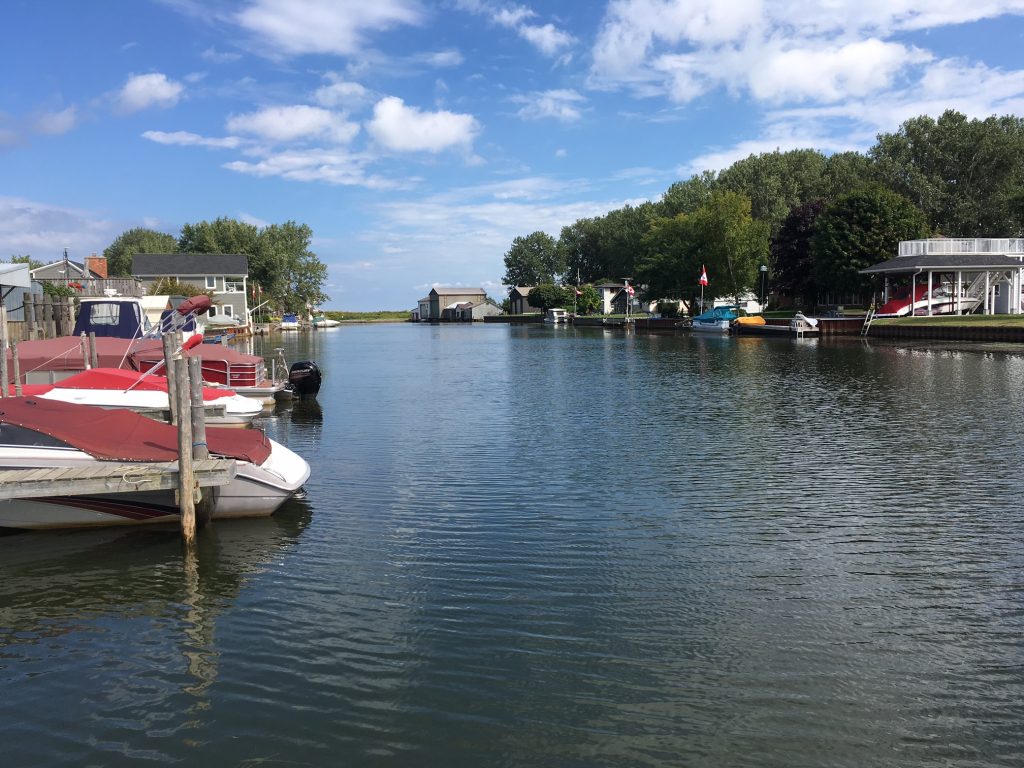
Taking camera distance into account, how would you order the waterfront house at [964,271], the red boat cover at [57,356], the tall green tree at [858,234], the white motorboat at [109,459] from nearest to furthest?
the white motorboat at [109,459], the red boat cover at [57,356], the waterfront house at [964,271], the tall green tree at [858,234]

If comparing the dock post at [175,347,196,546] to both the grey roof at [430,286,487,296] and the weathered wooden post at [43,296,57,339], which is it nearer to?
the weathered wooden post at [43,296,57,339]

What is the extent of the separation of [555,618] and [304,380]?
21.4 meters

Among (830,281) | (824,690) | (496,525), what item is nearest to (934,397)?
(496,525)

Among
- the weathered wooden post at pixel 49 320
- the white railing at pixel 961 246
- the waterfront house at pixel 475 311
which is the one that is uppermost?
the white railing at pixel 961 246

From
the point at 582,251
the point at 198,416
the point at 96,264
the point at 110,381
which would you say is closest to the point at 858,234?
the point at 110,381

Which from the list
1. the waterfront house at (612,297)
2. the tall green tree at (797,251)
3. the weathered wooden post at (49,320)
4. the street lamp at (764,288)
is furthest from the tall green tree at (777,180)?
the weathered wooden post at (49,320)

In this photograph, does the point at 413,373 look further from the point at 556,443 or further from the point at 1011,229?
the point at 1011,229

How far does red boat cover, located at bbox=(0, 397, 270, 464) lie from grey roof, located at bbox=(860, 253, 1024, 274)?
199ft

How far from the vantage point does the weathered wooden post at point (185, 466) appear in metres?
11.4

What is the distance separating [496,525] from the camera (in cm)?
1280

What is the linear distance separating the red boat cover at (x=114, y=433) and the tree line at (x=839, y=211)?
67.9m

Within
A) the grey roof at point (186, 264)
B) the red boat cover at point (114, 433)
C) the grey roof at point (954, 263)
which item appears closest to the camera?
the red boat cover at point (114, 433)

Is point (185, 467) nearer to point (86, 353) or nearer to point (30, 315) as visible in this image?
point (86, 353)

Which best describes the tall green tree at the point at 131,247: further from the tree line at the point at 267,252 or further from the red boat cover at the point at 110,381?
the red boat cover at the point at 110,381
